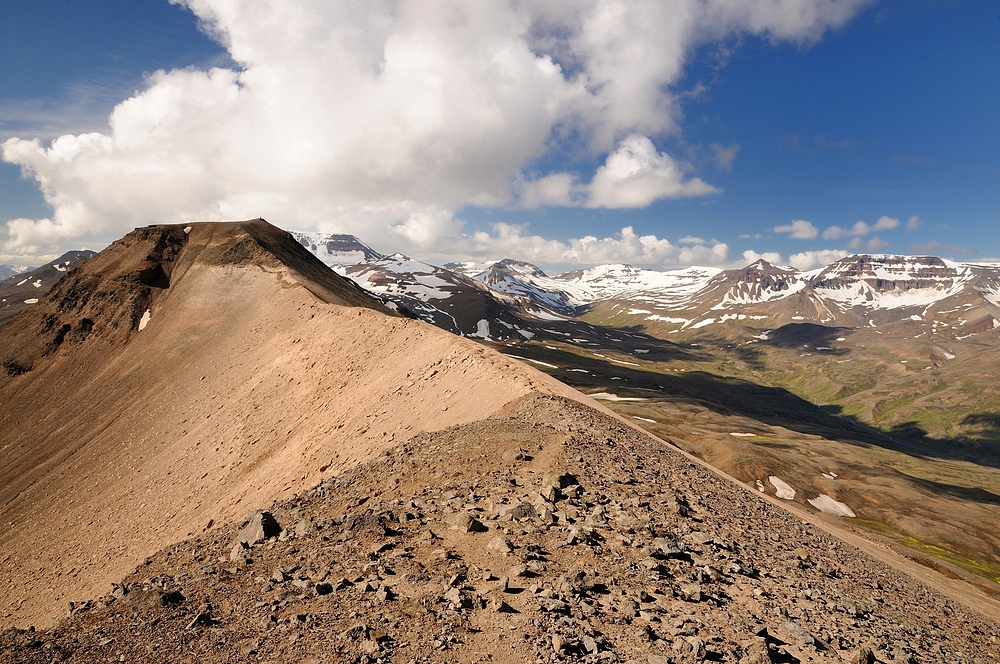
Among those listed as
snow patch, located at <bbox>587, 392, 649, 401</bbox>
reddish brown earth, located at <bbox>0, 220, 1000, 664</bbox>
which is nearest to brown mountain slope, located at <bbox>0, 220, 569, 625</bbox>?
reddish brown earth, located at <bbox>0, 220, 1000, 664</bbox>

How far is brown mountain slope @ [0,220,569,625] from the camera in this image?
34.7 metres

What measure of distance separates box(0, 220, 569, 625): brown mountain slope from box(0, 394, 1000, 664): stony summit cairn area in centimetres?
946

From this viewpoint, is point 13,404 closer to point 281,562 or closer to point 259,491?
point 259,491

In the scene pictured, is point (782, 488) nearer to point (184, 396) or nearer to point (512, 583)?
point (512, 583)

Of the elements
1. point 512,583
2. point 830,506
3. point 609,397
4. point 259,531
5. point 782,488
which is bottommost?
point 830,506

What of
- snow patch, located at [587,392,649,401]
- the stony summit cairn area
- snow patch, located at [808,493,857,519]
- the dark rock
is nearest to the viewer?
the stony summit cairn area

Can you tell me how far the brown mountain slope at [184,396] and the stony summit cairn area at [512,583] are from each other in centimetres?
946

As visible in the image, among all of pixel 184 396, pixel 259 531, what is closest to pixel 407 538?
pixel 259 531

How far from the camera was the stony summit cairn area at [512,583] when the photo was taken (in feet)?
40.1

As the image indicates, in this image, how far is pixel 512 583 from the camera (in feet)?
46.5

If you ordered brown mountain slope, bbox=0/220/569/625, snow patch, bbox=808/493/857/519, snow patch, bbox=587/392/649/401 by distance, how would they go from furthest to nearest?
snow patch, bbox=587/392/649/401 < snow patch, bbox=808/493/857/519 < brown mountain slope, bbox=0/220/569/625

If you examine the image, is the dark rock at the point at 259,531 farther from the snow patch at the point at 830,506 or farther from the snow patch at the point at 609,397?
the snow patch at the point at 609,397

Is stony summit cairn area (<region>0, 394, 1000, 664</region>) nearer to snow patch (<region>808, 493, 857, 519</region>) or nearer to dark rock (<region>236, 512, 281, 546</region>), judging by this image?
dark rock (<region>236, 512, 281, 546</region>)

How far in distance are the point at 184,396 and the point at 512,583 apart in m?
55.2
